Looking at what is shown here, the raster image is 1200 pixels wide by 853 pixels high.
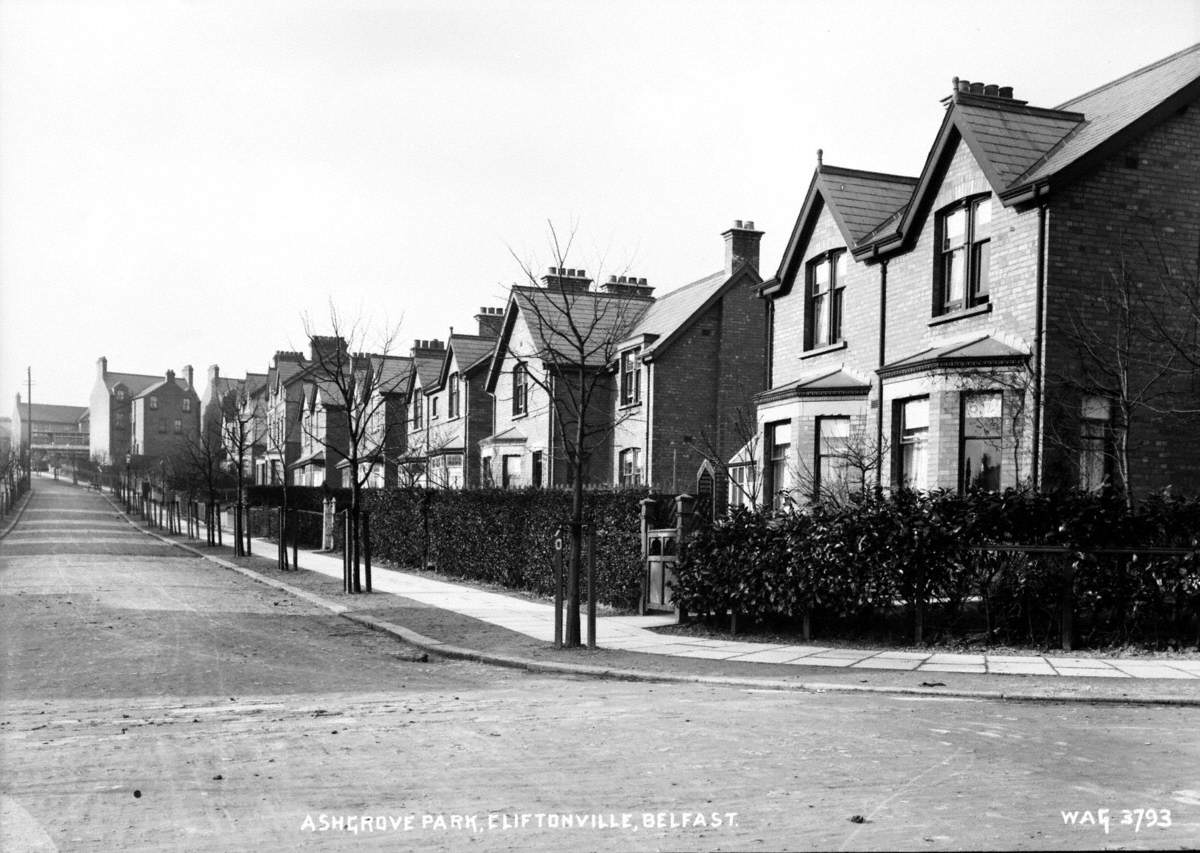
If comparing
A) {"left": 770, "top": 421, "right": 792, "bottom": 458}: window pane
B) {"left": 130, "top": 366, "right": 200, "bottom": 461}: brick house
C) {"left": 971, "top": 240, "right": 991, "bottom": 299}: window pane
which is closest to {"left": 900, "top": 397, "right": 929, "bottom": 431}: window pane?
{"left": 971, "top": 240, "right": 991, "bottom": 299}: window pane

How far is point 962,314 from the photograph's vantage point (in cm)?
1825

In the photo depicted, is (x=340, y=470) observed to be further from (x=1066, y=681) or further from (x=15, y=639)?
(x=1066, y=681)

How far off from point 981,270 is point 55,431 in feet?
538

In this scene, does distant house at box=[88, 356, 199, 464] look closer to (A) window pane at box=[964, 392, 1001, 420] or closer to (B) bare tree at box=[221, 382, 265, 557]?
(B) bare tree at box=[221, 382, 265, 557]

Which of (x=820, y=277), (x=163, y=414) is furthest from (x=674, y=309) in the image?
(x=163, y=414)

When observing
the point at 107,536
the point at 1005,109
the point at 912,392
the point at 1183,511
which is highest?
the point at 1005,109

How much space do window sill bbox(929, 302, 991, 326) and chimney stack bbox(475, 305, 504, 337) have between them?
97.2ft

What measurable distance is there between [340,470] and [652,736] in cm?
5254

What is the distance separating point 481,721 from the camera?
8.63 meters

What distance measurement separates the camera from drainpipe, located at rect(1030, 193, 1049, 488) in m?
16.5

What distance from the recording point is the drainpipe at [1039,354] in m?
16.5

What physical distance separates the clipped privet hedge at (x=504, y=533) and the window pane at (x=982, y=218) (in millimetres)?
7120

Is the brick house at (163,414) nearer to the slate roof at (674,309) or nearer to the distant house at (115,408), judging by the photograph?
the distant house at (115,408)

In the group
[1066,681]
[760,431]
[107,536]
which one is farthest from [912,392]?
[107,536]
